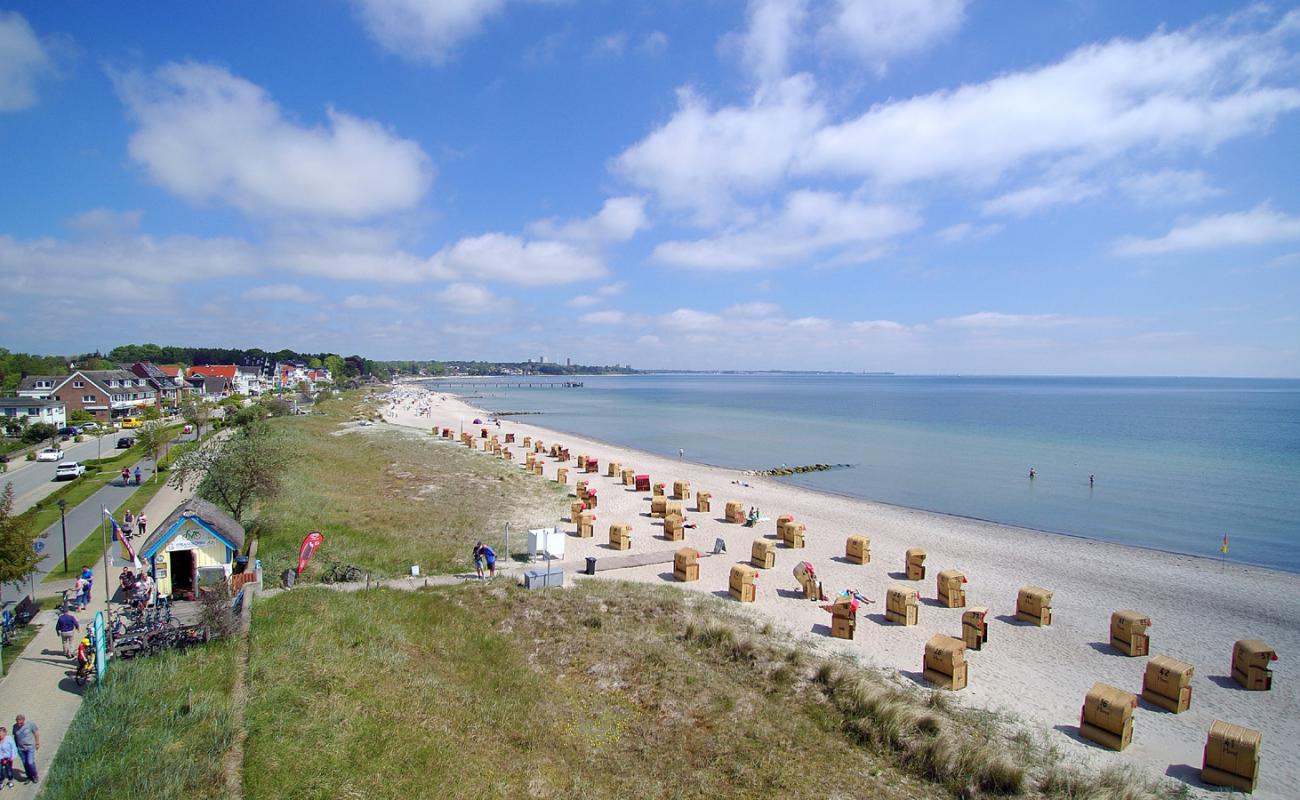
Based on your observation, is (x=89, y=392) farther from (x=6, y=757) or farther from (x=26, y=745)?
(x=6, y=757)

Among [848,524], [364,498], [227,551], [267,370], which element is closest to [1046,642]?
[848,524]

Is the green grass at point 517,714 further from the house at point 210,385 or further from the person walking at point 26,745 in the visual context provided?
the house at point 210,385

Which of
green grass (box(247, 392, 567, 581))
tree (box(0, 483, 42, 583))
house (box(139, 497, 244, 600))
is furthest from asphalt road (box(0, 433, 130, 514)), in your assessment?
house (box(139, 497, 244, 600))

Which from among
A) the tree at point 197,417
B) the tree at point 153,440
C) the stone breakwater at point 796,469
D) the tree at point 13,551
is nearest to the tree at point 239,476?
the tree at point 13,551

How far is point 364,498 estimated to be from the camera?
28469 mm

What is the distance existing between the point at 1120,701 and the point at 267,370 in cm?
16840

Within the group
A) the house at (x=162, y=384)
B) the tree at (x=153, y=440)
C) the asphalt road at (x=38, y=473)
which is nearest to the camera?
the asphalt road at (x=38, y=473)

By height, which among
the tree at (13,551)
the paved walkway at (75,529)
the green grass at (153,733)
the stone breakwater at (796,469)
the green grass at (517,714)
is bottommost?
the stone breakwater at (796,469)

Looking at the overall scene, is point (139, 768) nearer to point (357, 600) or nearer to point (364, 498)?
point (357, 600)

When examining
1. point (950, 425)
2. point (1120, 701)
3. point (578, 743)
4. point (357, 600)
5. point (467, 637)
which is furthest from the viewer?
point (950, 425)

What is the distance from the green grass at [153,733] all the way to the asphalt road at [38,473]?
25.3 m

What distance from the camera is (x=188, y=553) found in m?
15.4

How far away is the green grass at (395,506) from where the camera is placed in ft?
62.0

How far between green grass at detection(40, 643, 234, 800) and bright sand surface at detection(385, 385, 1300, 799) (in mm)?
10269
